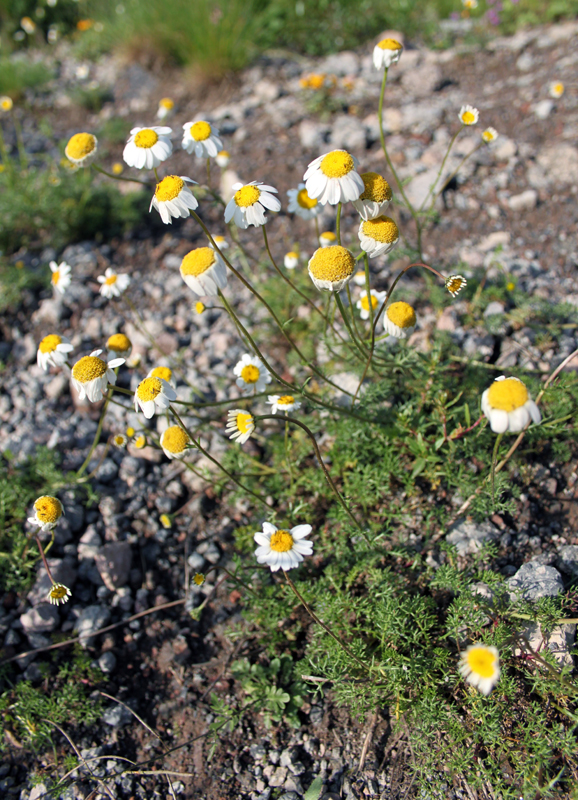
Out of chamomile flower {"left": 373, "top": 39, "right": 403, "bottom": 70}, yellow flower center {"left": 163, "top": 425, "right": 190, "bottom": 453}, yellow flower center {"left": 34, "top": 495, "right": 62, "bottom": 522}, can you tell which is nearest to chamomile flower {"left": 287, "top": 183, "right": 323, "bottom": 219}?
chamomile flower {"left": 373, "top": 39, "right": 403, "bottom": 70}

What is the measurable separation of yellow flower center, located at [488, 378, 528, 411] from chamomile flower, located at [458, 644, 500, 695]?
2.63 ft

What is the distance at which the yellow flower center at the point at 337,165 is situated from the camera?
6.66ft

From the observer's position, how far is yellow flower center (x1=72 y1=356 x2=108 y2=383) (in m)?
2.31

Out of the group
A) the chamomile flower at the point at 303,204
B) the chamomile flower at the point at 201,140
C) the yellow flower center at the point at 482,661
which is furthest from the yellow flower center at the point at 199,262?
the yellow flower center at the point at 482,661

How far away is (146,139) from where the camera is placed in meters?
2.40

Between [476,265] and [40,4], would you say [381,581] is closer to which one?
[476,265]

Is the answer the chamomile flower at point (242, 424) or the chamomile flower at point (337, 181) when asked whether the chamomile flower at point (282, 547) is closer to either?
the chamomile flower at point (242, 424)

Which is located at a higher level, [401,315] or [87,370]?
[401,315]

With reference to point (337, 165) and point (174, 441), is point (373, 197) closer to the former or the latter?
point (337, 165)

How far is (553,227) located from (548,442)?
200 cm

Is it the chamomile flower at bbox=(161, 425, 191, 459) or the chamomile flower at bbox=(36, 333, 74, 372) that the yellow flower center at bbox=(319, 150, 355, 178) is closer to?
the chamomile flower at bbox=(161, 425, 191, 459)

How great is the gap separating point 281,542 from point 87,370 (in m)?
1.12

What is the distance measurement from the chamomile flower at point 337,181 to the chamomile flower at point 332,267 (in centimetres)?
19

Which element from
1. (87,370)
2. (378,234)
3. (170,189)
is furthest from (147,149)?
(378,234)
